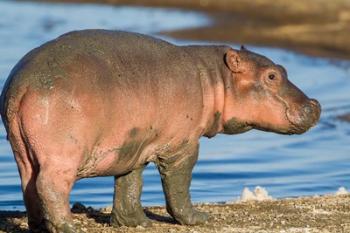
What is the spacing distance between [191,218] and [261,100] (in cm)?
100

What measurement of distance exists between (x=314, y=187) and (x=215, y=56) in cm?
320

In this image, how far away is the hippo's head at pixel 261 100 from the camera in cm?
924

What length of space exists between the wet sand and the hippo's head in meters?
12.2

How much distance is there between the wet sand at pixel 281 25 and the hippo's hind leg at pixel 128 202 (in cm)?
1261

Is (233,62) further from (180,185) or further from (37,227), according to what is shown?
(37,227)

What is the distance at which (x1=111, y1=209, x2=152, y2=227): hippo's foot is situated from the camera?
29.9 ft

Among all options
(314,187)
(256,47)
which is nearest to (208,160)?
(314,187)

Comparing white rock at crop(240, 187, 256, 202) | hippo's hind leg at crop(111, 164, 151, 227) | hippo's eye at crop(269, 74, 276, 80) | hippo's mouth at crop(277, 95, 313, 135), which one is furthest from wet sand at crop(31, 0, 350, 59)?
hippo's hind leg at crop(111, 164, 151, 227)

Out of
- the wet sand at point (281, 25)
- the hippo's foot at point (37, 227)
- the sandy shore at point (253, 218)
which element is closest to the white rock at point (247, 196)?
the sandy shore at point (253, 218)

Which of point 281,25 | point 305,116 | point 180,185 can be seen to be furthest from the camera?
point 281,25

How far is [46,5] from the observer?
29.8m

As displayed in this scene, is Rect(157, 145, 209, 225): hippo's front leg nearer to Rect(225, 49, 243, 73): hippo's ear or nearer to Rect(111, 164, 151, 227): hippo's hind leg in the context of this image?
Rect(111, 164, 151, 227): hippo's hind leg

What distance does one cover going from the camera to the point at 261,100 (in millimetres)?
9273

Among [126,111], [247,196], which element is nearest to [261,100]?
[126,111]
